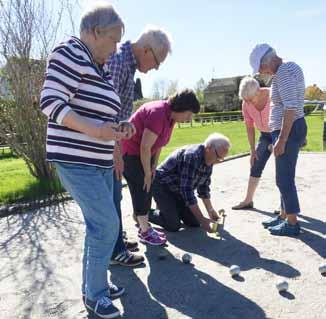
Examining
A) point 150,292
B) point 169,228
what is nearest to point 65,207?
point 169,228

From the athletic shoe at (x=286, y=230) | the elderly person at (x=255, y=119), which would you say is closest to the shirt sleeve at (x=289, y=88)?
the elderly person at (x=255, y=119)

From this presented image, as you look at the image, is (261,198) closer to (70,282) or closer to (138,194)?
(138,194)

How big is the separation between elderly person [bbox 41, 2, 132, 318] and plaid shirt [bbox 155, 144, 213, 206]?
1811mm

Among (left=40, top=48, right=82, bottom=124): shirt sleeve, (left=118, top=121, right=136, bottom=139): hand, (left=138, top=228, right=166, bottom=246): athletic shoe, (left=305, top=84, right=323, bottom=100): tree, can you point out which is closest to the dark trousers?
(left=138, top=228, right=166, bottom=246): athletic shoe

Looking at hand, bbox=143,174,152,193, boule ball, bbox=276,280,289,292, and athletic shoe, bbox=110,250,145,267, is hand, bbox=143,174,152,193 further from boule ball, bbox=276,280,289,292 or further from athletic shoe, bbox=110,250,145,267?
boule ball, bbox=276,280,289,292

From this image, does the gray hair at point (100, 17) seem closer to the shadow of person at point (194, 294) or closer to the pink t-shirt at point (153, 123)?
the pink t-shirt at point (153, 123)

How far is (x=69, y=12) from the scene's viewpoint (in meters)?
8.28

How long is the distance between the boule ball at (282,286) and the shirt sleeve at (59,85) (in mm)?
2056

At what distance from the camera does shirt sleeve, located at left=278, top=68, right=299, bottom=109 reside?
4.42 m

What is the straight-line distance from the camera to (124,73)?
3.70 meters

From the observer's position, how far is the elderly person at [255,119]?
5574 mm

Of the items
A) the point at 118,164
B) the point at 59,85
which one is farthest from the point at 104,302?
the point at 59,85

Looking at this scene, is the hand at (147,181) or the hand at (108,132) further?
the hand at (147,181)

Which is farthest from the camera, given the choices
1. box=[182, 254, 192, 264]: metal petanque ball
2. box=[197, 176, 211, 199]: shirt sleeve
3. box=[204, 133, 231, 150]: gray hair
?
box=[197, 176, 211, 199]: shirt sleeve
